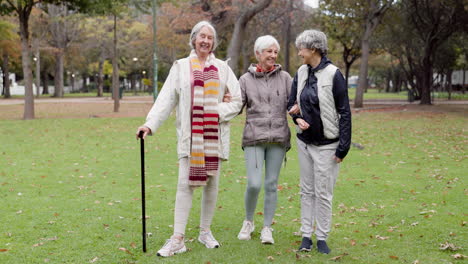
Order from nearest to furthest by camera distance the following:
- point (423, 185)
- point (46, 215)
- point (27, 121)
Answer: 1. point (46, 215)
2. point (423, 185)
3. point (27, 121)

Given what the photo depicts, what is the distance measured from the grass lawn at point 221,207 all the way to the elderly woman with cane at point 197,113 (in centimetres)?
63

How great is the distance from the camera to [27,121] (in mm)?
18688

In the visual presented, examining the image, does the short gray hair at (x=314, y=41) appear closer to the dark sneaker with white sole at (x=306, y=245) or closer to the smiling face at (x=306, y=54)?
the smiling face at (x=306, y=54)

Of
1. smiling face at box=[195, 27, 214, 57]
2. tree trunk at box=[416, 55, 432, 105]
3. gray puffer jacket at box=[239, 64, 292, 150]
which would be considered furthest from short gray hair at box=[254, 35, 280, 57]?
tree trunk at box=[416, 55, 432, 105]

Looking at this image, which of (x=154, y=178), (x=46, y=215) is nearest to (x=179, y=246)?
(x=46, y=215)

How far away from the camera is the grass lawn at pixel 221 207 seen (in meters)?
4.46

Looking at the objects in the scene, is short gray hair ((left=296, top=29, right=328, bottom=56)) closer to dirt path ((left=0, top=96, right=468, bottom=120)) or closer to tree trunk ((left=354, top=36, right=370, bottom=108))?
dirt path ((left=0, top=96, right=468, bottom=120))

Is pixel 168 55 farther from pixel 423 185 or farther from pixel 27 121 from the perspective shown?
pixel 423 185

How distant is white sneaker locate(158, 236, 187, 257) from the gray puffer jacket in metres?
1.07

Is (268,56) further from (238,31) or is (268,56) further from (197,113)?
(238,31)

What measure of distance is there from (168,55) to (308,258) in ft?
135

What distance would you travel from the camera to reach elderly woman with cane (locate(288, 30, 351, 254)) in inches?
163

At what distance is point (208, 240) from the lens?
461 centimetres

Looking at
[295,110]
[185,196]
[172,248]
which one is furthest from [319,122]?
[172,248]
